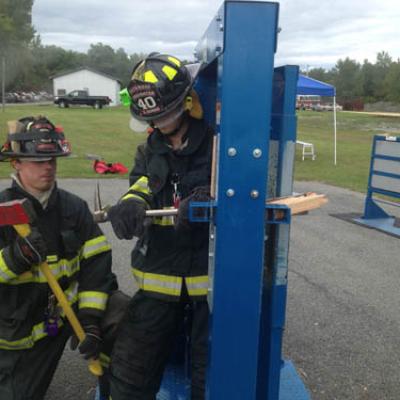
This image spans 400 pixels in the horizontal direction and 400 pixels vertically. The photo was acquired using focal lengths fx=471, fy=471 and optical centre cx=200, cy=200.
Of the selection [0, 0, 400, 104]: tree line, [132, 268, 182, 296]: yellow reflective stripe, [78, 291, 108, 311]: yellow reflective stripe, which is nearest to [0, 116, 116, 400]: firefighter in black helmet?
[78, 291, 108, 311]: yellow reflective stripe

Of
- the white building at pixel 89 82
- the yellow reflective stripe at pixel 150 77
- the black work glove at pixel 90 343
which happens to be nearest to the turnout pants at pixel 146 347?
the black work glove at pixel 90 343

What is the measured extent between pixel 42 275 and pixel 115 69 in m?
92.7

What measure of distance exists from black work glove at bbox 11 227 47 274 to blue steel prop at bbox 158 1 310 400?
894mm

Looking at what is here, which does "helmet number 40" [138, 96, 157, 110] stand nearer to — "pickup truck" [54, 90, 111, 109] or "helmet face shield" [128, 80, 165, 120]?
"helmet face shield" [128, 80, 165, 120]

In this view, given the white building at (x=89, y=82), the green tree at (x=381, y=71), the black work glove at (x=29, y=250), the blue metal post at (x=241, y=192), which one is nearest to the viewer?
the blue metal post at (x=241, y=192)

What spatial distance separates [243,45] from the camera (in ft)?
5.02

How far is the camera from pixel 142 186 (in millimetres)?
2318

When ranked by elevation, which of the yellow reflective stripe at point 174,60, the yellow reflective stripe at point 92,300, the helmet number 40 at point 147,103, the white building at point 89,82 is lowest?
the yellow reflective stripe at point 92,300

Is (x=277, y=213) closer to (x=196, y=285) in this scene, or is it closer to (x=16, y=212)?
(x=196, y=285)

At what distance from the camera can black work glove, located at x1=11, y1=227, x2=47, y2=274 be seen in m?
2.19

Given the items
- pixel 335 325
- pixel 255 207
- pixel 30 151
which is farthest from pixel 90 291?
pixel 335 325

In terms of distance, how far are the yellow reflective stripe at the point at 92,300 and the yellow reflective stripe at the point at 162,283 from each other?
39 cm

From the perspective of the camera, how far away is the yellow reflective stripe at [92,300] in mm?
2621

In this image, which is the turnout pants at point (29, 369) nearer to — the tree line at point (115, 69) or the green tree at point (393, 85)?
the tree line at point (115, 69)
